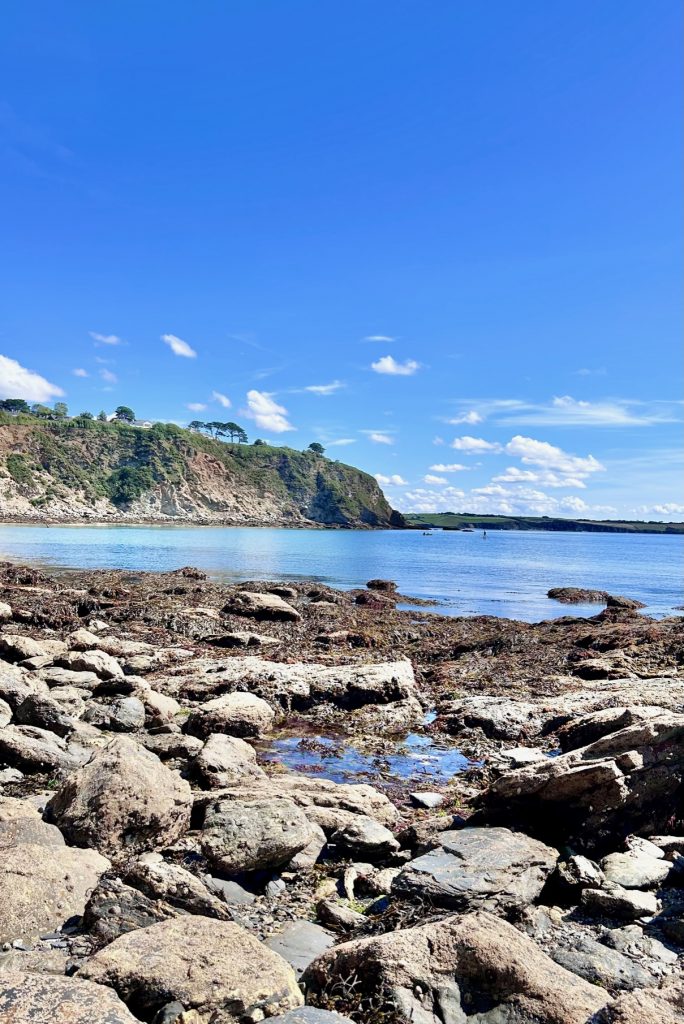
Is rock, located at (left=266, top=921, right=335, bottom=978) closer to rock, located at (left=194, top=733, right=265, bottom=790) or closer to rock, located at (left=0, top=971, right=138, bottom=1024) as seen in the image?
rock, located at (left=0, top=971, right=138, bottom=1024)

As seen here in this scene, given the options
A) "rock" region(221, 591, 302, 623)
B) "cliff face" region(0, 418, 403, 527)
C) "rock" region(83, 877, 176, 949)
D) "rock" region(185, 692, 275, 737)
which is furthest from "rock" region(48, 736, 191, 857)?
"cliff face" region(0, 418, 403, 527)

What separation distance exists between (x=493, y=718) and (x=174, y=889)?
9.30 meters

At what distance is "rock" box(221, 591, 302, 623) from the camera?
26688 millimetres

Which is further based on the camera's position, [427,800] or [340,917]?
[427,800]

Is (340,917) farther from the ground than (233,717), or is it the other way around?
(340,917)

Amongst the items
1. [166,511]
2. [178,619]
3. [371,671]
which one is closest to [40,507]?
[166,511]

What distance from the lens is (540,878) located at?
20.9ft

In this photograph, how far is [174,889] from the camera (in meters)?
5.38

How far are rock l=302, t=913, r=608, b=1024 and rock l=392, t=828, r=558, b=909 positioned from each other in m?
1.31

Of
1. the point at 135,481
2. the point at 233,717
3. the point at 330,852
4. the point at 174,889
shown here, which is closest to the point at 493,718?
the point at 233,717

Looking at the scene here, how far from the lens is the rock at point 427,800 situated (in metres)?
9.23

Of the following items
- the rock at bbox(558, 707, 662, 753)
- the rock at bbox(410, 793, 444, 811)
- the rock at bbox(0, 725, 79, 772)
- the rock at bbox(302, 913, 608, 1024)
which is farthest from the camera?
the rock at bbox(558, 707, 662, 753)

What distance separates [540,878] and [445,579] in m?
45.5

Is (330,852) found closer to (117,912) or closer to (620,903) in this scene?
(117,912)
